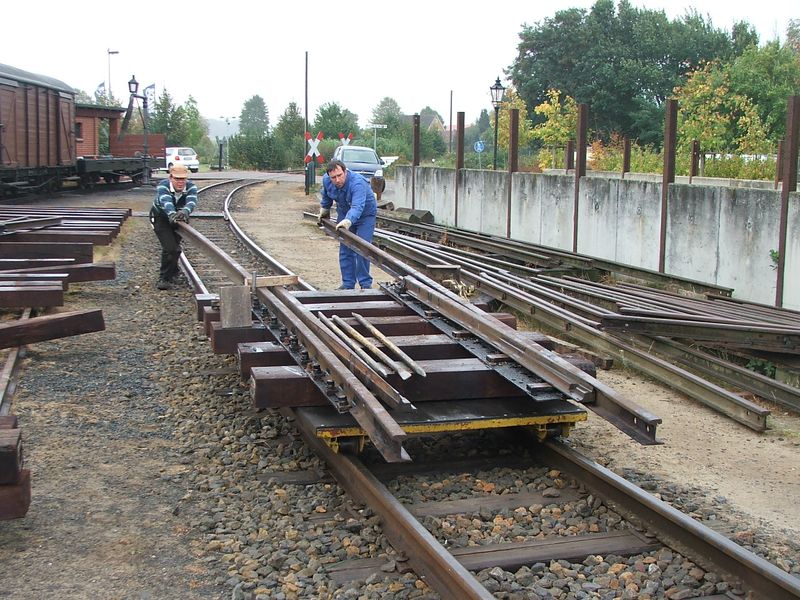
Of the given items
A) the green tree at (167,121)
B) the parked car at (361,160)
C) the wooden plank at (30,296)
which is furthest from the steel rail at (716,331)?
the green tree at (167,121)

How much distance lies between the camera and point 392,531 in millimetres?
4289

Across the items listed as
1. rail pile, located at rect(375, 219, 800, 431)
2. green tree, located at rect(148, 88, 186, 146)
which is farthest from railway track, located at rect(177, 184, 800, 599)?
green tree, located at rect(148, 88, 186, 146)

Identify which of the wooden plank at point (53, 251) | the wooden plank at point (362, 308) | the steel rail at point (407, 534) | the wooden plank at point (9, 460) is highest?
the wooden plank at point (53, 251)

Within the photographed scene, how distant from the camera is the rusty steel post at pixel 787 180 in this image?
10.8m

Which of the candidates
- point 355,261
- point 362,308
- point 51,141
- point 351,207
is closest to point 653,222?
point 355,261

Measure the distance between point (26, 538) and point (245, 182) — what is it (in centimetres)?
3373

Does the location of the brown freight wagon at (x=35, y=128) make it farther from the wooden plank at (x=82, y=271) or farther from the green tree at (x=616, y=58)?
the green tree at (x=616, y=58)

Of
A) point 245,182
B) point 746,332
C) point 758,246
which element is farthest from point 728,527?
point 245,182

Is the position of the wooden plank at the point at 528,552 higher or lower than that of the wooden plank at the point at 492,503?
lower

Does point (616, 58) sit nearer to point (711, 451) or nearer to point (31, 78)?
point (31, 78)

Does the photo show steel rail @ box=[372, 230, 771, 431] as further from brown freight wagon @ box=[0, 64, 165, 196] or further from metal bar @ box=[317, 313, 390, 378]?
brown freight wagon @ box=[0, 64, 165, 196]

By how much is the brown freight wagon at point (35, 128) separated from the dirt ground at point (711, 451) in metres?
17.4

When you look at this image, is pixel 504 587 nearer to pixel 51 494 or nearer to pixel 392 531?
pixel 392 531

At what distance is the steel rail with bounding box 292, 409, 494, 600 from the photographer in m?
3.65
